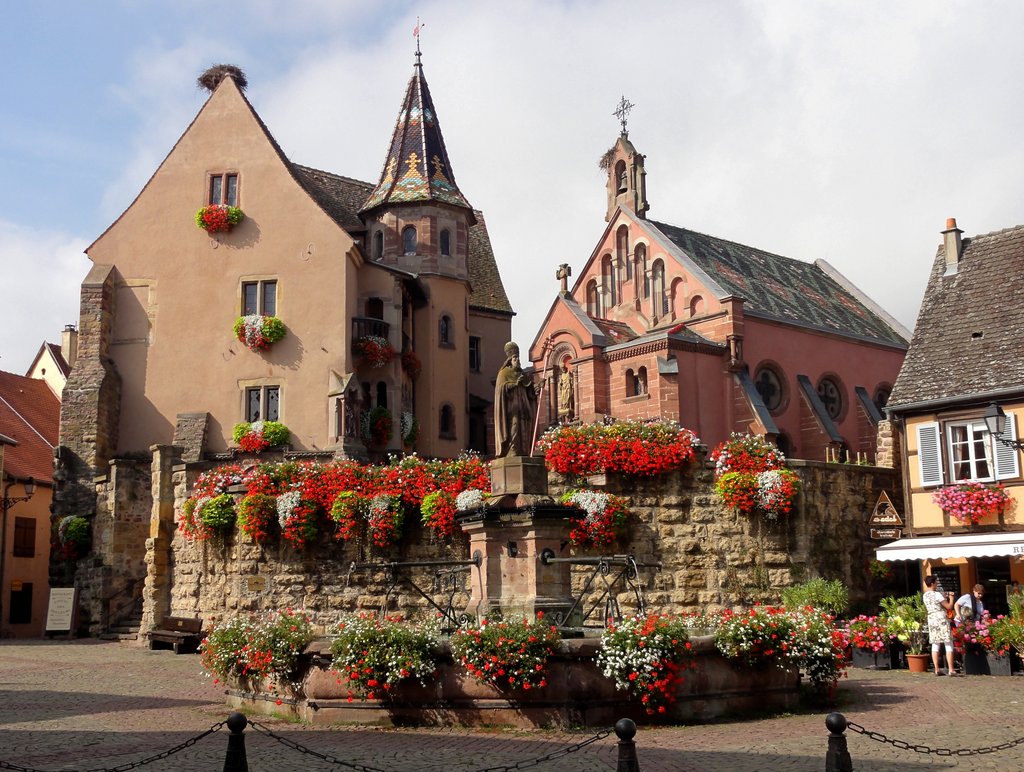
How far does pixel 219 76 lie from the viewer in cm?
3681

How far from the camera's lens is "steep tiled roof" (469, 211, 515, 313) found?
4391 centimetres

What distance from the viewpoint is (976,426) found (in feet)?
79.3

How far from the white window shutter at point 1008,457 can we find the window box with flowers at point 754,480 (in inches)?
198

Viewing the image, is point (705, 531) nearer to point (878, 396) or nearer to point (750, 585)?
point (750, 585)

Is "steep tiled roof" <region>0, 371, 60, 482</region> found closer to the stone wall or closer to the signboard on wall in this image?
the signboard on wall

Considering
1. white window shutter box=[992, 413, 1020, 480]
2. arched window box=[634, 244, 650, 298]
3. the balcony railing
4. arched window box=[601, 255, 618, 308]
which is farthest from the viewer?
arched window box=[601, 255, 618, 308]

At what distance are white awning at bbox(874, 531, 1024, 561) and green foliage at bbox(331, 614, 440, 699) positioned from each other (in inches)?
523

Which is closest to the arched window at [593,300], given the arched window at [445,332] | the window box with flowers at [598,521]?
the arched window at [445,332]

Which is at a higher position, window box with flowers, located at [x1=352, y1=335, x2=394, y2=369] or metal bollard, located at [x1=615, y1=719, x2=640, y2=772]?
window box with flowers, located at [x1=352, y1=335, x2=394, y2=369]

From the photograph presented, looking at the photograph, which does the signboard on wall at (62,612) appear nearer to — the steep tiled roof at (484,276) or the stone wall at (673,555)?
the stone wall at (673,555)

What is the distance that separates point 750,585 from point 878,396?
24093 millimetres

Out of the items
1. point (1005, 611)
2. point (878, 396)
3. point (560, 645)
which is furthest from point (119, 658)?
point (878, 396)

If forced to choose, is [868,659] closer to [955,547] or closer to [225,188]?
[955,547]

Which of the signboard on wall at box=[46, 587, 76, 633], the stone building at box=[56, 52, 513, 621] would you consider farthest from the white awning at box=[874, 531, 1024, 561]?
the signboard on wall at box=[46, 587, 76, 633]
